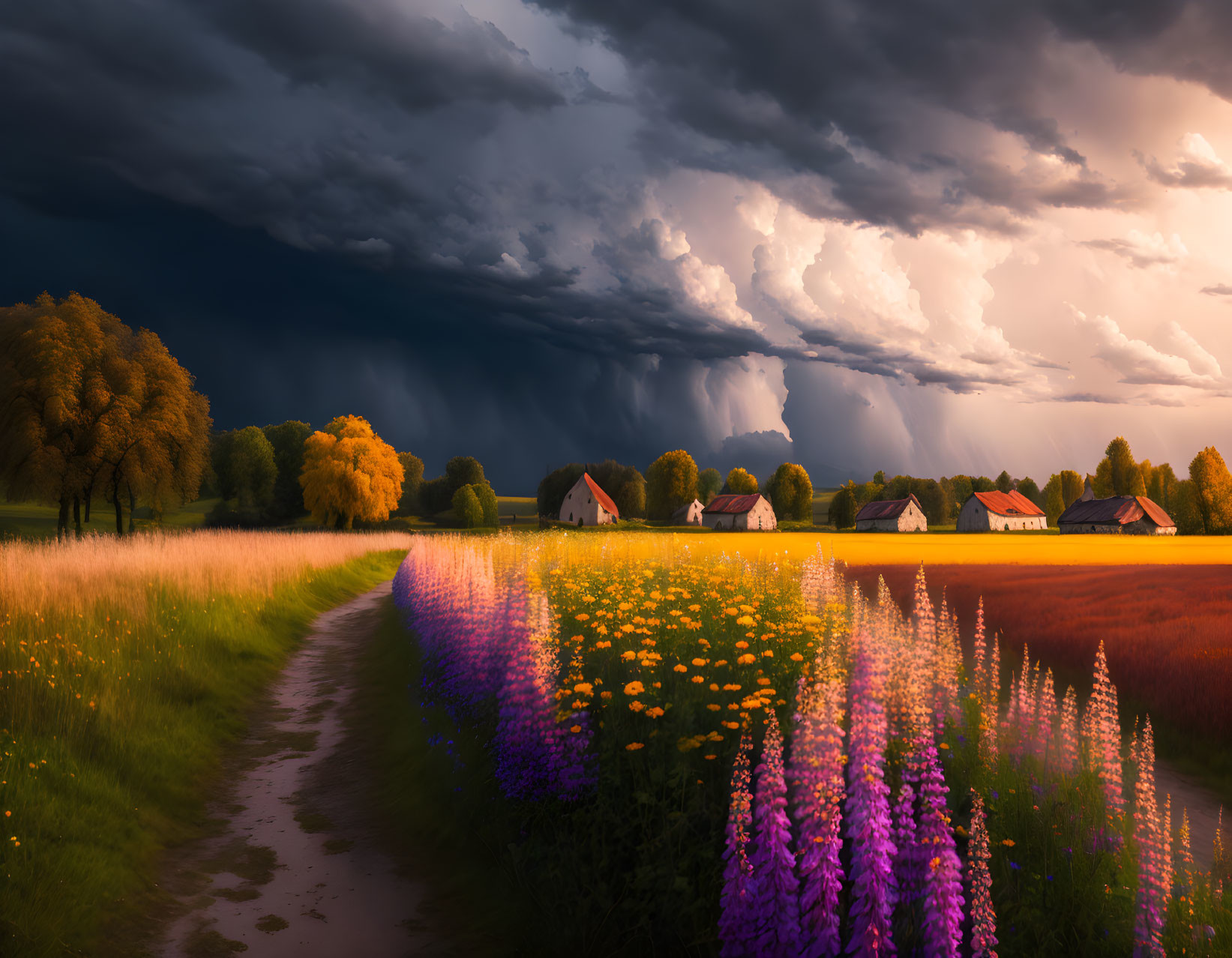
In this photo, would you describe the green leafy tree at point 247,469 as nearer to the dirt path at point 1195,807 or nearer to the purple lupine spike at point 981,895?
the dirt path at point 1195,807

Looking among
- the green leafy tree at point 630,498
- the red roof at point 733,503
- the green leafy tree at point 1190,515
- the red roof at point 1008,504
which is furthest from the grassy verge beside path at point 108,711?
the red roof at point 1008,504

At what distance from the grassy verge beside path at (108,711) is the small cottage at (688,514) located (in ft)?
274

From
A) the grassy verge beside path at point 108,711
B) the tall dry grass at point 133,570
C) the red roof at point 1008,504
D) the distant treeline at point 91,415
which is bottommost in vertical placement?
the grassy verge beside path at point 108,711

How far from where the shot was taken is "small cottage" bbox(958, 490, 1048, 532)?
286 feet

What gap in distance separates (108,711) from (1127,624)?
1695 cm

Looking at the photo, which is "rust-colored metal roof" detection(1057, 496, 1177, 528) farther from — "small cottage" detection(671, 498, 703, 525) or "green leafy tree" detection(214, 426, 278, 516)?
"green leafy tree" detection(214, 426, 278, 516)

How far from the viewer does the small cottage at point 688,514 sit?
9944 centimetres

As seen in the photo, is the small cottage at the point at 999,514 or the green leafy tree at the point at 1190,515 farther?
the small cottage at the point at 999,514

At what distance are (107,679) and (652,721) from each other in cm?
795

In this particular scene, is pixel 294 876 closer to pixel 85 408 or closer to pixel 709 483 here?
pixel 85 408

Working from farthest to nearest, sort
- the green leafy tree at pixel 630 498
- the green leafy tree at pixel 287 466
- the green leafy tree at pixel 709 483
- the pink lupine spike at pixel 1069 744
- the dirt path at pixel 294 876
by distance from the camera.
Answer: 1. the green leafy tree at pixel 709 483
2. the green leafy tree at pixel 630 498
3. the green leafy tree at pixel 287 466
4. the pink lupine spike at pixel 1069 744
5. the dirt path at pixel 294 876

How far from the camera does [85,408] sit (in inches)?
1124

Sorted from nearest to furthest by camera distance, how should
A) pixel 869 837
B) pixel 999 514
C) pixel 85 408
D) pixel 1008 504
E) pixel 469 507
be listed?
1. pixel 869 837
2. pixel 85 408
3. pixel 999 514
4. pixel 469 507
5. pixel 1008 504

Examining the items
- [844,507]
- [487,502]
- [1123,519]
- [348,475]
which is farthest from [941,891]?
[844,507]
